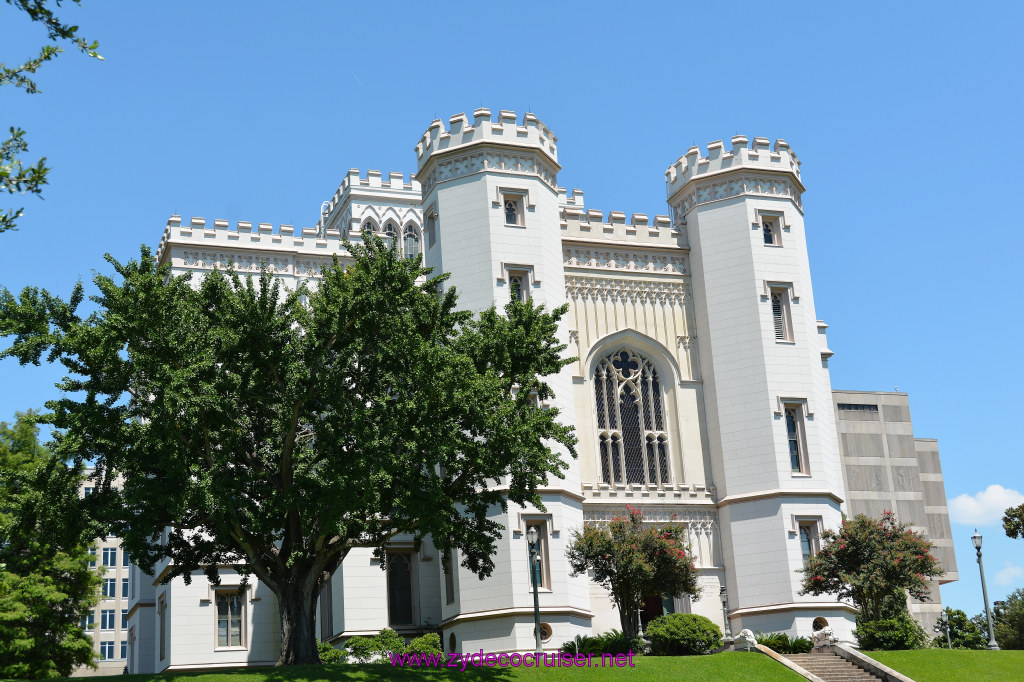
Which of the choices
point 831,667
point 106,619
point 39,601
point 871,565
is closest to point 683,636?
point 831,667

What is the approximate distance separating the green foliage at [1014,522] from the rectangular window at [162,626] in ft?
108

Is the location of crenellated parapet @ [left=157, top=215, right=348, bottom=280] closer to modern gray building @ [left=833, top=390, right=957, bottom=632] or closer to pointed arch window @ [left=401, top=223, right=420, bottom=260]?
pointed arch window @ [left=401, top=223, right=420, bottom=260]

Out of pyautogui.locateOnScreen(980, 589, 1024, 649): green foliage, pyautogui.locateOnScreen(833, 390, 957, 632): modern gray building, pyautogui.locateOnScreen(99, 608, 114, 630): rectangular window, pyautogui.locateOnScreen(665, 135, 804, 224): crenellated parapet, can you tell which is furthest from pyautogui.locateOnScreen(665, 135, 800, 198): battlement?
pyautogui.locateOnScreen(99, 608, 114, 630): rectangular window

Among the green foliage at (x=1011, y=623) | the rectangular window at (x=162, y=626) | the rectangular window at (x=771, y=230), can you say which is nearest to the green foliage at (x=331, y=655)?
the rectangular window at (x=162, y=626)

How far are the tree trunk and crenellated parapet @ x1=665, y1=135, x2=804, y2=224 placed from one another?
22.2 m

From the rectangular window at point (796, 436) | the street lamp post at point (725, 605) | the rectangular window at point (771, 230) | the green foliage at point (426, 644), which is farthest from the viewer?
the rectangular window at point (771, 230)

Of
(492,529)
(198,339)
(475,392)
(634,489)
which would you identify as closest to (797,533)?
(634,489)

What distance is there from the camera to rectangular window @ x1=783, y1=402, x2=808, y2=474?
39.0m

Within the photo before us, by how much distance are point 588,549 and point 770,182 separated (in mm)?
16562

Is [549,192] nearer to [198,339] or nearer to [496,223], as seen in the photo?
[496,223]

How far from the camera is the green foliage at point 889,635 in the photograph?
34406mm

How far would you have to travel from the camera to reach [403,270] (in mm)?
27672

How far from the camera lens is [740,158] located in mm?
42156

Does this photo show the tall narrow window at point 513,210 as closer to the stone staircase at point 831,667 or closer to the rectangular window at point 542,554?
the rectangular window at point 542,554
